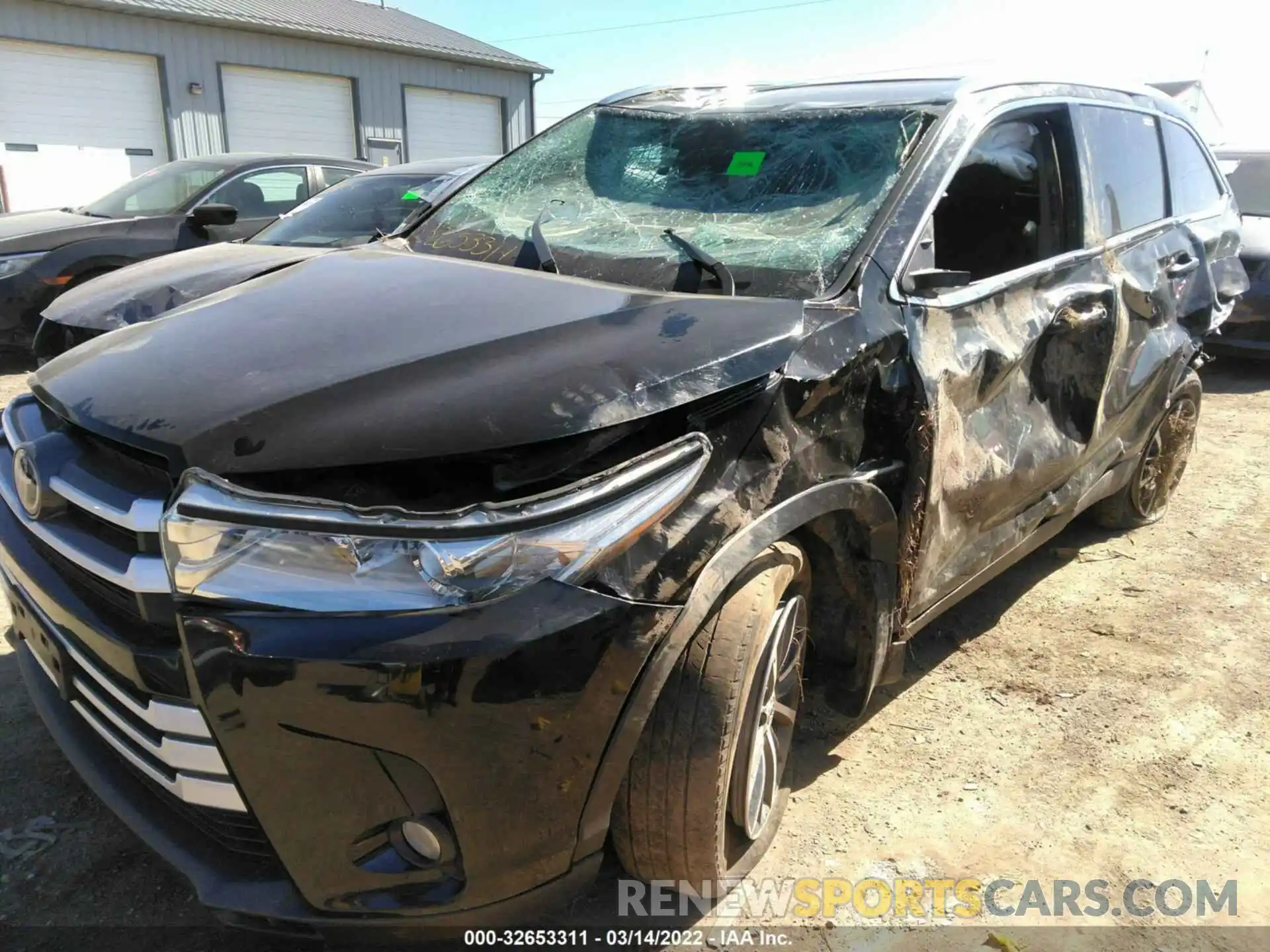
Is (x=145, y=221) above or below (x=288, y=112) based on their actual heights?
below

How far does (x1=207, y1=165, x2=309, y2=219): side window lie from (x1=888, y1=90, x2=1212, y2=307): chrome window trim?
6.41m

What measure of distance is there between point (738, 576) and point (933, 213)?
126 cm

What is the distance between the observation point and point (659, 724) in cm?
185

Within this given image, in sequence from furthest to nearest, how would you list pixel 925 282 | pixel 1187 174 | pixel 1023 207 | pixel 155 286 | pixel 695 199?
pixel 1187 174, pixel 155 286, pixel 1023 207, pixel 695 199, pixel 925 282

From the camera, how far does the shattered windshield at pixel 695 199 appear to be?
2.44 metres

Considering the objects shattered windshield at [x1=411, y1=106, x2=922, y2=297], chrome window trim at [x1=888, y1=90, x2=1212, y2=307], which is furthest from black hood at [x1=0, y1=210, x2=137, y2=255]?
chrome window trim at [x1=888, y1=90, x2=1212, y2=307]

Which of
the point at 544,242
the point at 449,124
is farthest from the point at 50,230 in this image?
the point at 449,124

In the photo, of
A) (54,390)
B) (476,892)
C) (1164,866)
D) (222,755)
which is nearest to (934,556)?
(1164,866)

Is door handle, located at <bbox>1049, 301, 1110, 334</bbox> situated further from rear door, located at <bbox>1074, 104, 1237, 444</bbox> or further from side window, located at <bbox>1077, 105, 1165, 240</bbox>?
side window, located at <bbox>1077, 105, 1165, 240</bbox>

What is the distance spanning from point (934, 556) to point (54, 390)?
218cm

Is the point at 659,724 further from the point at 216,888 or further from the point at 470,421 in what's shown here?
the point at 216,888

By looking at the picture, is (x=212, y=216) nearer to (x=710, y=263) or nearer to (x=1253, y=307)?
(x=710, y=263)

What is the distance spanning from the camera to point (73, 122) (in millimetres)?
15586

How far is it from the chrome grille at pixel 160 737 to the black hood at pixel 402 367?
1.46 ft
